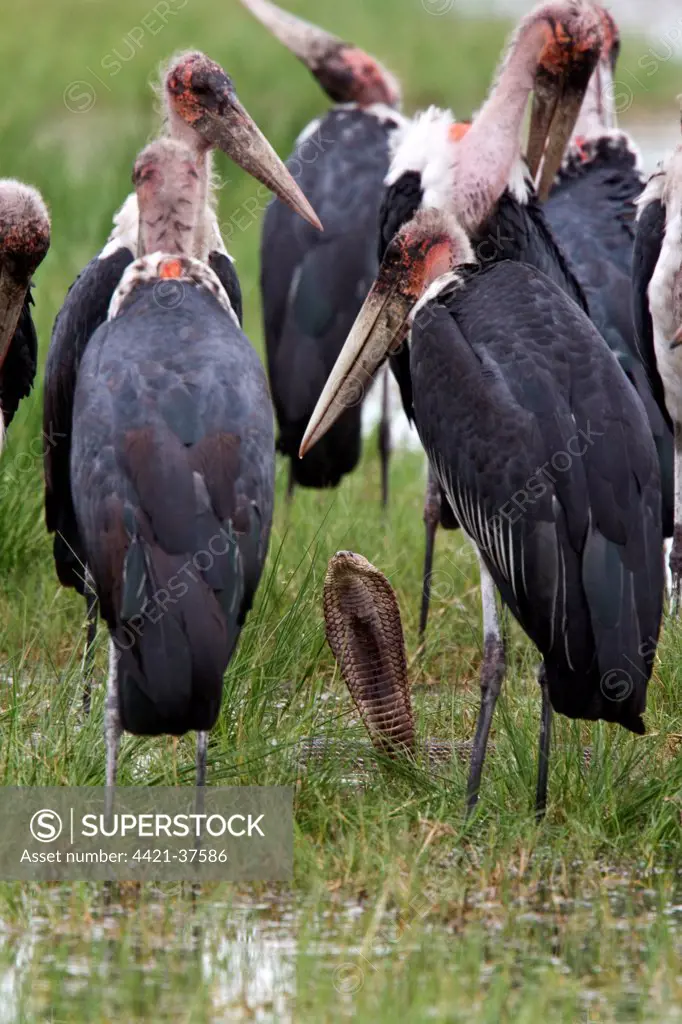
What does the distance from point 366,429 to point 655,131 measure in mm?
6892

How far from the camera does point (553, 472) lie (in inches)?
168

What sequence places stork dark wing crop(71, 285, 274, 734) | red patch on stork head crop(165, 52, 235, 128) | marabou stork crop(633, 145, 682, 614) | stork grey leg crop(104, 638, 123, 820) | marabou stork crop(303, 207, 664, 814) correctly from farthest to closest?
marabou stork crop(633, 145, 682, 614), red patch on stork head crop(165, 52, 235, 128), stork grey leg crop(104, 638, 123, 820), marabou stork crop(303, 207, 664, 814), stork dark wing crop(71, 285, 274, 734)

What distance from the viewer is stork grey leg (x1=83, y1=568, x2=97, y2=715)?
5.05 metres

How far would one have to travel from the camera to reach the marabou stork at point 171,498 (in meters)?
3.87

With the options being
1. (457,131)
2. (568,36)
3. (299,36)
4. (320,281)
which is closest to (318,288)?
(320,281)

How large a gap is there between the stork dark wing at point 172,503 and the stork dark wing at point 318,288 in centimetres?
265

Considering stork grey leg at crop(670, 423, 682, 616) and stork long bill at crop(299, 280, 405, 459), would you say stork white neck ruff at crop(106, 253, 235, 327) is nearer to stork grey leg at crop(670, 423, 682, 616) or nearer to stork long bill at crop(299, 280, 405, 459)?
stork long bill at crop(299, 280, 405, 459)

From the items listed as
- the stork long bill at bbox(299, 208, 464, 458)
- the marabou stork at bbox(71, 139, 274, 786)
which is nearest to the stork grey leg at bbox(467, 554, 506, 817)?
the stork long bill at bbox(299, 208, 464, 458)

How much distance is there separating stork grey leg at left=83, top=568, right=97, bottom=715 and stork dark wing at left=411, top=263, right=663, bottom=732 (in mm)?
1059

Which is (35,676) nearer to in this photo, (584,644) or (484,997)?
(584,644)

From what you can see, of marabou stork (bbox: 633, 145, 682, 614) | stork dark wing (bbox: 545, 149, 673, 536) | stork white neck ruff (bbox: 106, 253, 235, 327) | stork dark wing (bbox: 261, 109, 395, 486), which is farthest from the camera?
stork dark wing (bbox: 261, 109, 395, 486)

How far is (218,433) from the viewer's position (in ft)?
13.4

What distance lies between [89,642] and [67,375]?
74cm

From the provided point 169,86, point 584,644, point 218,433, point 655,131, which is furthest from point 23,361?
point 655,131
